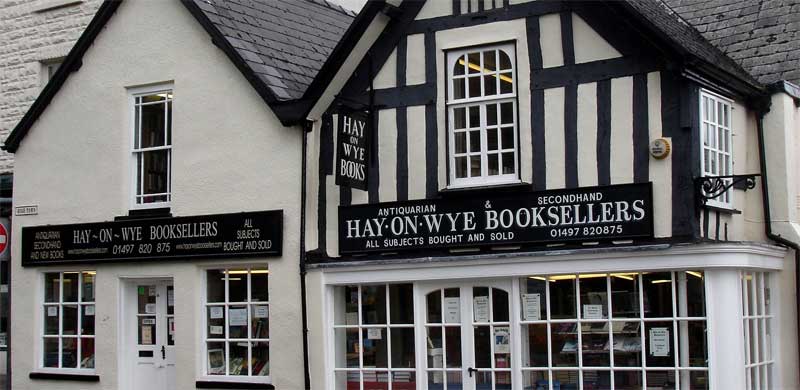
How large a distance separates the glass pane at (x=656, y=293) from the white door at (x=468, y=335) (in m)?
1.55

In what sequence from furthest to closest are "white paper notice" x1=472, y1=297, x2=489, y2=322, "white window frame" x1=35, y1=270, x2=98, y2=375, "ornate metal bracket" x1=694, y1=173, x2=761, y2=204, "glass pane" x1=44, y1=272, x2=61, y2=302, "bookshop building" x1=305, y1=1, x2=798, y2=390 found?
"glass pane" x1=44, y1=272, x2=61, y2=302 < "white window frame" x1=35, y1=270, x2=98, y2=375 < "white paper notice" x1=472, y1=297, x2=489, y2=322 < "bookshop building" x1=305, y1=1, x2=798, y2=390 < "ornate metal bracket" x1=694, y1=173, x2=761, y2=204

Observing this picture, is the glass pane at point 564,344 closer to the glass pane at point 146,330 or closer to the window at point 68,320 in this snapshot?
the glass pane at point 146,330

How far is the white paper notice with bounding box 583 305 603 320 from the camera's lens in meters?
12.1

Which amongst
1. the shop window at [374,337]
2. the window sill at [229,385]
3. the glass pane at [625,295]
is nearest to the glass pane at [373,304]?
the shop window at [374,337]

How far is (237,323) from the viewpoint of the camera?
14.3 m

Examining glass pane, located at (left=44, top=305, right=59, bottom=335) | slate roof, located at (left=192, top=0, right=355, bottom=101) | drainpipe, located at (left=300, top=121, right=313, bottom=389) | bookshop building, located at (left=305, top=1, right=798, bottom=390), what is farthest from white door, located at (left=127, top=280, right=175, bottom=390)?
slate roof, located at (left=192, top=0, right=355, bottom=101)

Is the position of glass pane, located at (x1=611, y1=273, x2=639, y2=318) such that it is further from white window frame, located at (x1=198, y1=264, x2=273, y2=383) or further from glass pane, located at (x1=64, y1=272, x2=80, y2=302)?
glass pane, located at (x1=64, y1=272, x2=80, y2=302)

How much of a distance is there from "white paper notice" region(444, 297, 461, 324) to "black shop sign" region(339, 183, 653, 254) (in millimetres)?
658

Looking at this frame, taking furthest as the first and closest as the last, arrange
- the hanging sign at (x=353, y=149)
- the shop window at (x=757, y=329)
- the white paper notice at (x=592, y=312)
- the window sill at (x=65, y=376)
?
the window sill at (x=65, y=376) → the hanging sign at (x=353, y=149) → the white paper notice at (x=592, y=312) → the shop window at (x=757, y=329)

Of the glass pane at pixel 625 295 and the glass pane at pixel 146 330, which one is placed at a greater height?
the glass pane at pixel 625 295

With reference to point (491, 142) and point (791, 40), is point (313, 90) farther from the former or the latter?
point (791, 40)

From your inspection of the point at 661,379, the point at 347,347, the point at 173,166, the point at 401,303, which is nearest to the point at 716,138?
the point at 661,379

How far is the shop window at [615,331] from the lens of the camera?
11.6m

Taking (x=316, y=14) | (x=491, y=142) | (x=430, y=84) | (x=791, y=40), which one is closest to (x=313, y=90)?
(x=430, y=84)
